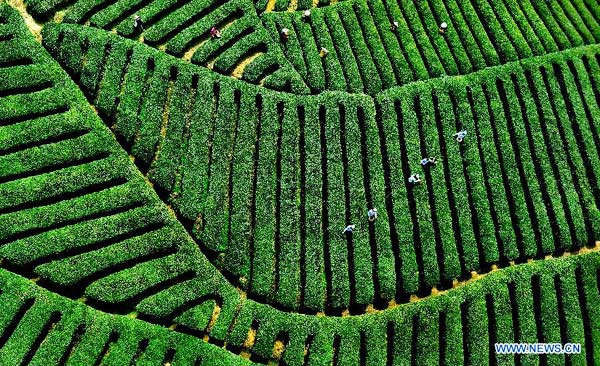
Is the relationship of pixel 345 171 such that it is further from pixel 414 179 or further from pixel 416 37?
pixel 416 37

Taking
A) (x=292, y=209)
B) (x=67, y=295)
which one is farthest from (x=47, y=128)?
(x=292, y=209)

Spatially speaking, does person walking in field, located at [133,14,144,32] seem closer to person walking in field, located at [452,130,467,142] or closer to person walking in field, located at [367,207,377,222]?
person walking in field, located at [367,207,377,222]

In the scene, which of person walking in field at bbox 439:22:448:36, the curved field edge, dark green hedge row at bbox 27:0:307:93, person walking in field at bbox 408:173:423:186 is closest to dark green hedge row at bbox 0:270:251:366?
the curved field edge

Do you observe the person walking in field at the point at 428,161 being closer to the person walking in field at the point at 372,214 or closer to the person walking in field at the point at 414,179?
the person walking in field at the point at 414,179

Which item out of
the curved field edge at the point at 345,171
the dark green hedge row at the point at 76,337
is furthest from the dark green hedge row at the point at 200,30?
the dark green hedge row at the point at 76,337

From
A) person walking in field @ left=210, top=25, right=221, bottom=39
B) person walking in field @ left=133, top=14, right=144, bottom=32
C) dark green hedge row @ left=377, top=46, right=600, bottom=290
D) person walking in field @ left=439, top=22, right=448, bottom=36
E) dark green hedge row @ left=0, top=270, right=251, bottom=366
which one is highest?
person walking in field @ left=133, top=14, right=144, bottom=32

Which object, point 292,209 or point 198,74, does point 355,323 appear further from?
point 198,74

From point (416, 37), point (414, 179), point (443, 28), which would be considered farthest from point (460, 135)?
point (443, 28)
